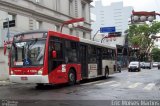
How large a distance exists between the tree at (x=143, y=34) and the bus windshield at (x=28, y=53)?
65.5 meters

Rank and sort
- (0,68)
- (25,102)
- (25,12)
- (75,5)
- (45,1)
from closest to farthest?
(25,102) → (0,68) → (25,12) → (45,1) → (75,5)

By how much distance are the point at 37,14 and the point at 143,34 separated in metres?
53.7

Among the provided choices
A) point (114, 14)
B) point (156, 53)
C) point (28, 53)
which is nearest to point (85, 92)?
point (28, 53)

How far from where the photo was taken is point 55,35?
18797 millimetres

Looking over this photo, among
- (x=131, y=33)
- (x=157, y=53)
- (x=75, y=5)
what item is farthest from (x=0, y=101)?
(x=157, y=53)

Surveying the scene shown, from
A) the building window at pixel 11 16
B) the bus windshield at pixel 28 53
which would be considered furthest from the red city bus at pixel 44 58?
the building window at pixel 11 16

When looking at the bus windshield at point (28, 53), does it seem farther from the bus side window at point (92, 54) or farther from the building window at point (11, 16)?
the building window at point (11, 16)

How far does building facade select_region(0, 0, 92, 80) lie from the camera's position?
94.4 ft

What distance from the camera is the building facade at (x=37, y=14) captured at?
28.8 meters

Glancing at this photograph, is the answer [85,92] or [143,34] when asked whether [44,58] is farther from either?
[143,34]

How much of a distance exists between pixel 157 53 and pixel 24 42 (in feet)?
424

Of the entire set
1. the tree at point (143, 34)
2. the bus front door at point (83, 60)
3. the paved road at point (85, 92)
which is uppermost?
the tree at point (143, 34)

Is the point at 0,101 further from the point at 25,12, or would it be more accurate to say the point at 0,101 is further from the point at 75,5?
the point at 75,5

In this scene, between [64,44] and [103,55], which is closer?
[64,44]
